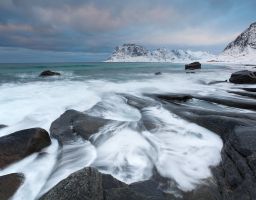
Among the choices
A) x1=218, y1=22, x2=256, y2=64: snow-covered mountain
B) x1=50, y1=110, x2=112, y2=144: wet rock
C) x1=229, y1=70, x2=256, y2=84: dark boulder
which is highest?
x1=50, y1=110, x2=112, y2=144: wet rock

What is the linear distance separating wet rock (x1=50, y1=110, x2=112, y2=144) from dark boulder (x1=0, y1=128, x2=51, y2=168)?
2.30ft

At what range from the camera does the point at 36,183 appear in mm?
5684

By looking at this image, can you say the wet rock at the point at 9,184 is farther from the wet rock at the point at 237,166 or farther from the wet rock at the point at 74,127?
the wet rock at the point at 237,166

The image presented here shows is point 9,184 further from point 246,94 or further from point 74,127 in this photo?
point 246,94

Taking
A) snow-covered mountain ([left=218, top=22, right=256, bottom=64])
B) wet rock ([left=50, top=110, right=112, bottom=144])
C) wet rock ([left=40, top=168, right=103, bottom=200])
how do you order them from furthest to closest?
snow-covered mountain ([left=218, top=22, right=256, bottom=64]), wet rock ([left=50, top=110, right=112, bottom=144]), wet rock ([left=40, top=168, right=103, bottom=200])

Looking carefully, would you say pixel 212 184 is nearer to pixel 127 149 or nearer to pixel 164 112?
pixel 127 149

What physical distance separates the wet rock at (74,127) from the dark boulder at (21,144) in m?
0.70

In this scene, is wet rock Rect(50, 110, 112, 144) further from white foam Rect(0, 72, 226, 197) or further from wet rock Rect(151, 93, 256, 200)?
wet rock Rect(151, 93, 256, 200)

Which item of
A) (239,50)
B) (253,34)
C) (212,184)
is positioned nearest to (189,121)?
(212,184)

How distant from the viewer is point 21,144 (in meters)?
6.73

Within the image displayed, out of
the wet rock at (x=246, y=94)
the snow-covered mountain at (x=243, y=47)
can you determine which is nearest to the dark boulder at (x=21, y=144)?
the wet rock at (x=246, y=94)

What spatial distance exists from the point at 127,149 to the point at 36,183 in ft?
8.57

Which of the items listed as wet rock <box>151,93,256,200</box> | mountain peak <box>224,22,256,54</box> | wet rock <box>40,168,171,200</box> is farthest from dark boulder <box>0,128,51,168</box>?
mountain peak <box>224,22,256,54</box>

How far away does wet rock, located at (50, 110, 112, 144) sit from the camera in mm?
8086
